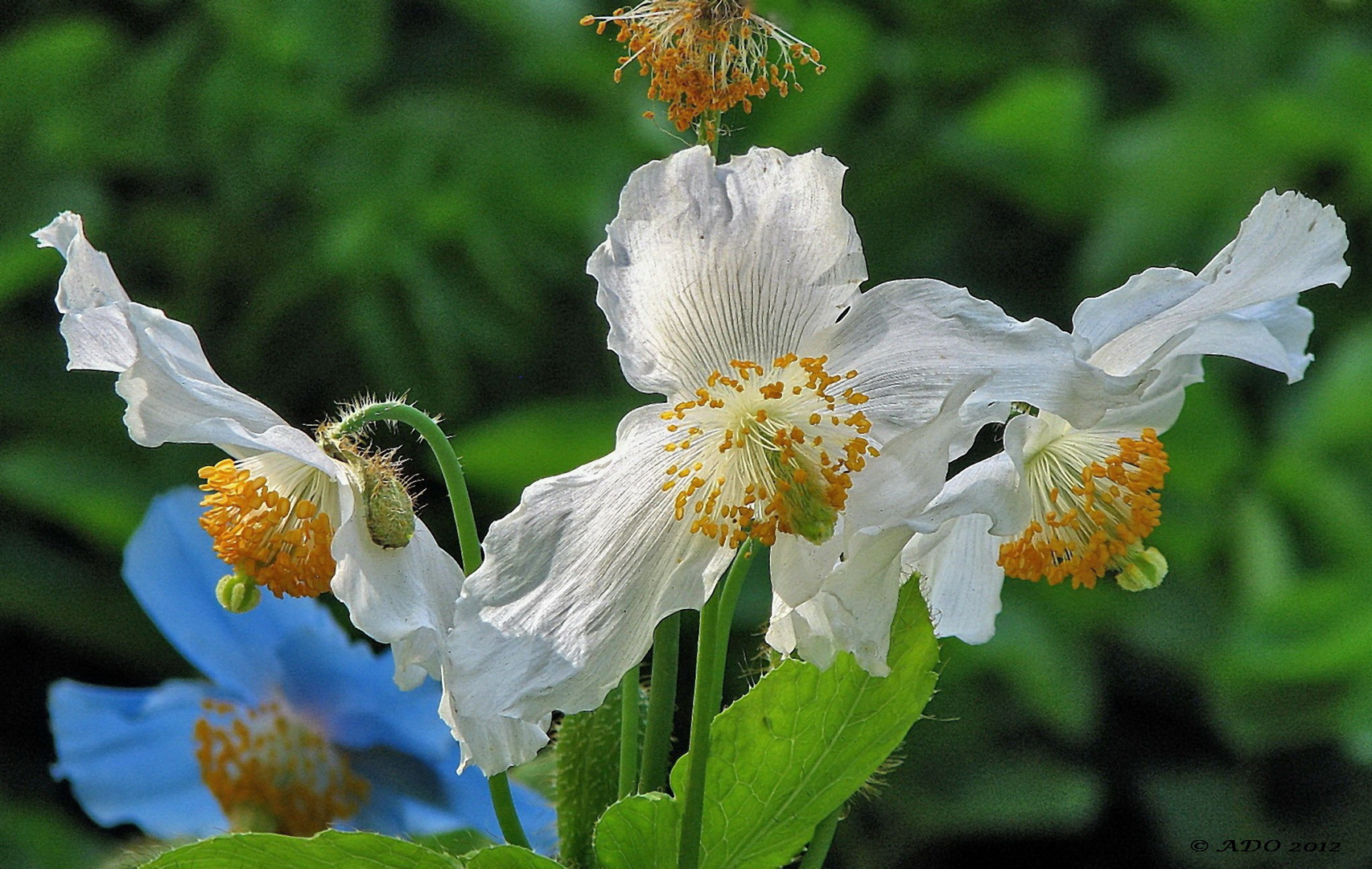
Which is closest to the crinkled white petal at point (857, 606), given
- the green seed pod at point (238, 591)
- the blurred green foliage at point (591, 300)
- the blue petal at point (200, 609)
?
the green seed pod at point (238, 591)

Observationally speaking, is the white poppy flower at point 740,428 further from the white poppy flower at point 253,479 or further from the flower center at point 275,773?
the flower center at point 275,773

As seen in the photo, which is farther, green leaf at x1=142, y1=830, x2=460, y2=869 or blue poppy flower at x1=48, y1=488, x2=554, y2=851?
blue poppy flower at x1=48, y1=488, x2=554, y2=851

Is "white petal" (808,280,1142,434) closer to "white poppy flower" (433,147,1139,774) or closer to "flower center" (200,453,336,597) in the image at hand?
"white poppy flower" (433,147,1139,774)

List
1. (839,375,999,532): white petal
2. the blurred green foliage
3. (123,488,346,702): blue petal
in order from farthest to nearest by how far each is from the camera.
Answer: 1. the blurred green foliage
2. (123,488,346,702): blue petal
3. (839,375,999,532): white petal

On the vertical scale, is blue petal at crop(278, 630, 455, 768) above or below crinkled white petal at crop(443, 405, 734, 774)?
above

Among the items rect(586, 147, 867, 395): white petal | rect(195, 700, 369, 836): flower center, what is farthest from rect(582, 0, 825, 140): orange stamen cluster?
rect(195, 700, 369, 836): flower center

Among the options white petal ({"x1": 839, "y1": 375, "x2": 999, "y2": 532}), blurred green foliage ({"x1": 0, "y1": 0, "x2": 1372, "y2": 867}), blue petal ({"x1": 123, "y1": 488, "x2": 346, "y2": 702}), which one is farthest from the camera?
blurred green foliage ({"x1": 0, "y1": 0, "x2": 1372, "y2": 867})

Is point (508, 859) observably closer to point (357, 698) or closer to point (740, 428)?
point (740, 428)

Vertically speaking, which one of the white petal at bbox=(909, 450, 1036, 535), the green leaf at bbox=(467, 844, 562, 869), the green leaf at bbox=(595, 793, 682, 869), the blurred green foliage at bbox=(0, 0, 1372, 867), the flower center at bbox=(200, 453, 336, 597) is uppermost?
the blurred green foliage at bbox=(0, 0, 1372, 867)
